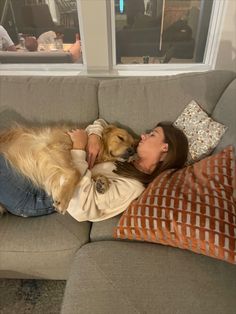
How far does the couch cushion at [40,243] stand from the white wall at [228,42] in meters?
1.85

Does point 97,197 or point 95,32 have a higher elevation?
point 95,32

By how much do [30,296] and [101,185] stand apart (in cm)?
83

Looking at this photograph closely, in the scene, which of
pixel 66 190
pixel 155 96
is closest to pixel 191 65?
pixel 155 96

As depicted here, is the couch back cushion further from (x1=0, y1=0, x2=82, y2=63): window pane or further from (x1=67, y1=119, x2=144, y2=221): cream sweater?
(x1=0, y1=0, x2=82, y2=63): window pane

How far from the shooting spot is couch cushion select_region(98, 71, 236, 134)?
5.28 feet

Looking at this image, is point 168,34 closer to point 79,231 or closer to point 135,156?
point 135,156

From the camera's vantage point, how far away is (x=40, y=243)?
1.30 meters

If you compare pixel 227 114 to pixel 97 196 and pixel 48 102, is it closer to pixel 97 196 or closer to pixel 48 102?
pixel 97 196

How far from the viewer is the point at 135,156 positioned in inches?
60.2

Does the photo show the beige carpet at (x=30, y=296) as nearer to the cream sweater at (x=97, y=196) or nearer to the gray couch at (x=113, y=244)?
the gray couch at (x=113, y=244)

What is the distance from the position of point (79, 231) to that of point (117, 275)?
335 mm

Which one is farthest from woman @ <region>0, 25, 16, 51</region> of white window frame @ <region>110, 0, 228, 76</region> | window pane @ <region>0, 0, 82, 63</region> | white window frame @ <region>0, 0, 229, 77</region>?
white window frame @ <region>110, 0, 228, 76</region>

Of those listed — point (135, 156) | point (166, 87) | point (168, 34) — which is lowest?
point (135, 156)

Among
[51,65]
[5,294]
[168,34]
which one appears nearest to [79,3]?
[51,65]
